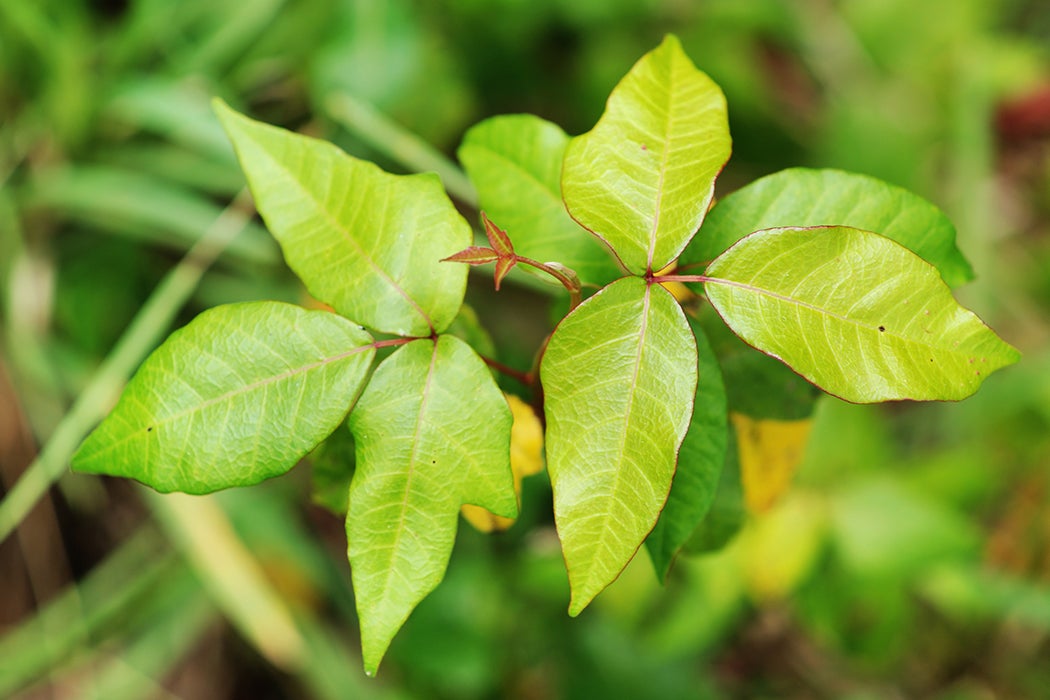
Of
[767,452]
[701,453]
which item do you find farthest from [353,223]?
[767,452]

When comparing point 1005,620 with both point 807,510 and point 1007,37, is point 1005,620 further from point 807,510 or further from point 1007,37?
point 1007,37

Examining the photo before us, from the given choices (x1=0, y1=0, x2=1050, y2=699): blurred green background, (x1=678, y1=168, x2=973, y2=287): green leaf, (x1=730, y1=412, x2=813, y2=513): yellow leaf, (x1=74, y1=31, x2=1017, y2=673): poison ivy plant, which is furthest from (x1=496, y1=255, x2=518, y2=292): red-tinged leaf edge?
(x1=0, y1=0, x2=1050, y2=699): blurred green background

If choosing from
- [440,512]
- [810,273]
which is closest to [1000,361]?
[810,273]

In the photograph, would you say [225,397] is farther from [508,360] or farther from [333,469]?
[508,360]

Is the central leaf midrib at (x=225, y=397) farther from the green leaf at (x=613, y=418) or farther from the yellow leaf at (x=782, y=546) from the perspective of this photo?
the yellow leaf at (x=782, y=546)

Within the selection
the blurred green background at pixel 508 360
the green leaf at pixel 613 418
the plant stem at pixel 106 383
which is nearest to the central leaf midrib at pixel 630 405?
the green leaf at pixel 613 418
